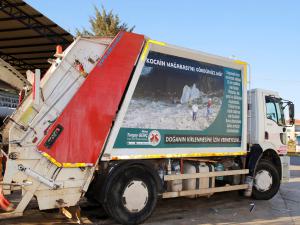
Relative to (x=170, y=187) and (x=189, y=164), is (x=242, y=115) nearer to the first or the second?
(x=189, y=164)

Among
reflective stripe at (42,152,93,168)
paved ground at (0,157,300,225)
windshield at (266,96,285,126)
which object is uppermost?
windshield at (266,96,285,126)

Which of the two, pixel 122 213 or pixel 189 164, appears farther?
pixel 189 164

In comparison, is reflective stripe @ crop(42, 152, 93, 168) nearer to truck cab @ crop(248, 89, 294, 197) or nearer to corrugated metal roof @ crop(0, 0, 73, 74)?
truck cab @ crop(248, 89, 294, 197)

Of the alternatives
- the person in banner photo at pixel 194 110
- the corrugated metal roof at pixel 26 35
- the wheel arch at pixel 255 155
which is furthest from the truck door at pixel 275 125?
the corrugated metal roof at pixel 26 35

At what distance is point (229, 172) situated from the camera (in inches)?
336

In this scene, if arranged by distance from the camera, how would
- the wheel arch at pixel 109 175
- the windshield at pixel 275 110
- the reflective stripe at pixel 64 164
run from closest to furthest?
the reflective stripe at pixel 64 164 < the wheel arch at pixel 109 175 < the windshield at pixel 275 110

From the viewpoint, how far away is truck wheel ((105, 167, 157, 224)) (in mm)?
6535

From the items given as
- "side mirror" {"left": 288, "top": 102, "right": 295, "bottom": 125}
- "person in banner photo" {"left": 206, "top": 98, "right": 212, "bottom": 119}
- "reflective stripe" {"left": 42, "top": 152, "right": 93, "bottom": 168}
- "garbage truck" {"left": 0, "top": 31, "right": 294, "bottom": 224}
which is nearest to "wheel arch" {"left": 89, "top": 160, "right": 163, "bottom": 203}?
"garbage truck" {"left": 0, "top": 31, "right": 294, "bottom": 224}

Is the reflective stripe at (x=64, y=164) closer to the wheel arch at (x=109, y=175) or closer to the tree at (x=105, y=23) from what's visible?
the wheel arch at (x=109, y=175)

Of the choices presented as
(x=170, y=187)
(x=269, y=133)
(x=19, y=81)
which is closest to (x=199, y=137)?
(x=170, y=187)

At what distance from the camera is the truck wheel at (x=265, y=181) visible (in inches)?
368

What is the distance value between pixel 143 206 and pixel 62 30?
10.5 m

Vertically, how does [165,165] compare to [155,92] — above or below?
below

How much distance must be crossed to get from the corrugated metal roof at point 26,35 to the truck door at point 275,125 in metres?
7.02
